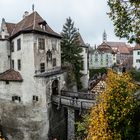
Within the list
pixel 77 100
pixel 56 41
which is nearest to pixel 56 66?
pixel 56 41

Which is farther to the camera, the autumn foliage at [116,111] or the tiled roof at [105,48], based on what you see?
the tiled roof at [105,48]

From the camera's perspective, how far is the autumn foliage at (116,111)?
1880cm

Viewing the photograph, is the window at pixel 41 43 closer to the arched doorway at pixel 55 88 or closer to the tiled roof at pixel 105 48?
the arched doorway at pixel 55 88

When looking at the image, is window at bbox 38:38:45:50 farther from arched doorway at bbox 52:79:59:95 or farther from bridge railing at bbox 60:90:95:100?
bridge railing at bbox 60:90:95:100

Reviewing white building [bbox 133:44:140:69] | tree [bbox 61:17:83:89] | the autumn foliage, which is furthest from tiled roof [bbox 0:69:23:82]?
Answer: white building [bbox 133:44:140:69]

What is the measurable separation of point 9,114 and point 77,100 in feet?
35.6

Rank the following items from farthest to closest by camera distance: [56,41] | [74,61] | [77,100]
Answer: [74,61] → [56,41] → [77,100]

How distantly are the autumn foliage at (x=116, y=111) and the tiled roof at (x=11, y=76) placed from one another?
73.5 ft

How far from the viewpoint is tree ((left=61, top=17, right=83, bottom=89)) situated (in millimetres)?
49344

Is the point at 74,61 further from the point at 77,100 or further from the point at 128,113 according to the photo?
the point at 128,113

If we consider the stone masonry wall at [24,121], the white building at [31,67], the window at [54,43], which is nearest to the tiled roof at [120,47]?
the window at [54,43]

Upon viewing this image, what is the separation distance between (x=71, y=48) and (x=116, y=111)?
32.0 metres

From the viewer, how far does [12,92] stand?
40812 millimetres

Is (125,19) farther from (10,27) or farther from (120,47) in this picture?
(120,47)
